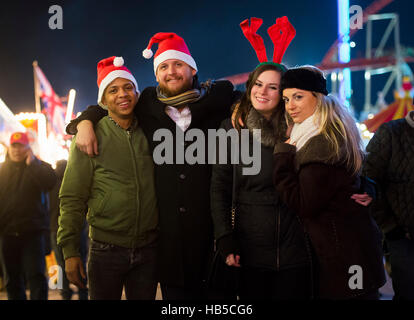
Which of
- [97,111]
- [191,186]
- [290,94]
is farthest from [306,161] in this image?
[97,111]

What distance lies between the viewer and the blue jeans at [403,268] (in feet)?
9.74

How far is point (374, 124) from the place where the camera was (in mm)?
11312

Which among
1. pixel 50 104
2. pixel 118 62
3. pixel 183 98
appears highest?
pixel 50 104

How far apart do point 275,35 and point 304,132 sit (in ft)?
2.79

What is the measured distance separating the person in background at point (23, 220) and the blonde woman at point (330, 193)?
3264 millimetres

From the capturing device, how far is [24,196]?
4.52 metres

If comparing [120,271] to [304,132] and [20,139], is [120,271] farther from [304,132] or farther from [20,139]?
[20,139]

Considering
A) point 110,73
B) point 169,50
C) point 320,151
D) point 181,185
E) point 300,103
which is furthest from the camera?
point 169,50

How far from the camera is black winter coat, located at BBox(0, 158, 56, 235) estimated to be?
14.5ft

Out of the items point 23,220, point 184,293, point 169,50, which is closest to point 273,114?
point 169,50

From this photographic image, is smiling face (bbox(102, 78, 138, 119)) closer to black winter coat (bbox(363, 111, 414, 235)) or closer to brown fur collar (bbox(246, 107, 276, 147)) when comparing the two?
brown fur collar (bbox(246, 107, 276, 147))

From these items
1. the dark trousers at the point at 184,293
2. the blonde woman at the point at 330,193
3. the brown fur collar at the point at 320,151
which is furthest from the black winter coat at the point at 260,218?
the dark trousers at the point at 184,293

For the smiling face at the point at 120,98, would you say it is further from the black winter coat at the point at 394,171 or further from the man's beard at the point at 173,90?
the black winter coat at the point at 394,171

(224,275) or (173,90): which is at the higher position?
(173,90)
